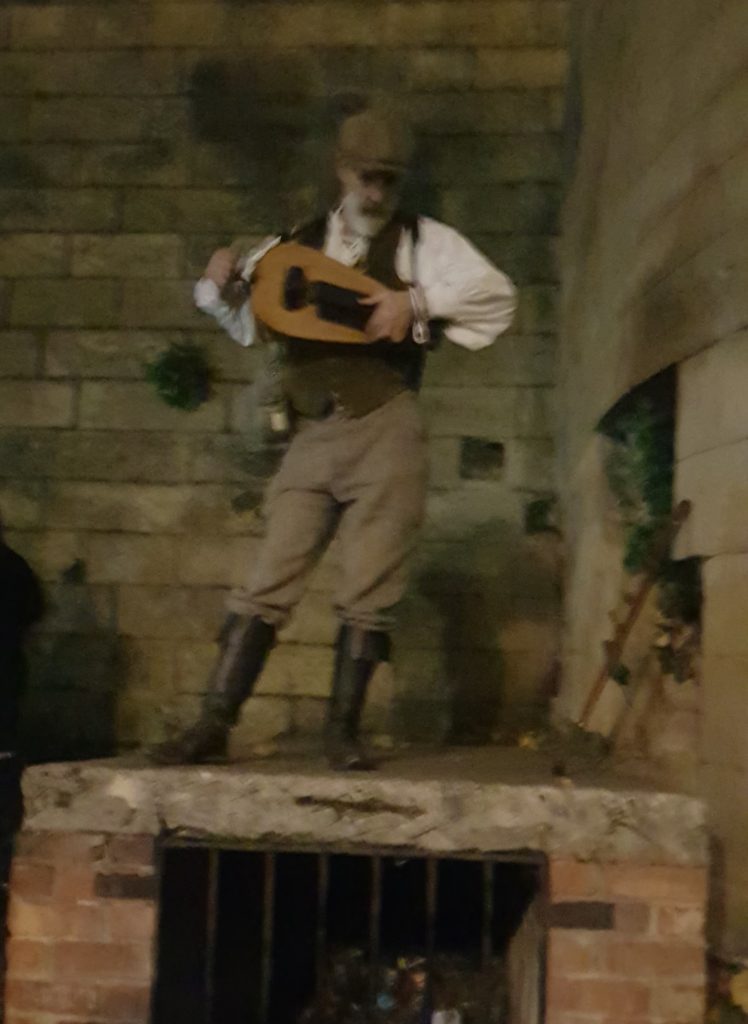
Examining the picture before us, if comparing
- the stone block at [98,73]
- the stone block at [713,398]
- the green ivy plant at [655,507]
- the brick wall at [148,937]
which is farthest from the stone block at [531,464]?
the stone block at [98,73]

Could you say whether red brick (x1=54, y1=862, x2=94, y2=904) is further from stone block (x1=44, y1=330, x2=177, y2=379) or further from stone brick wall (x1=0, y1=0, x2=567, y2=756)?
stone block (x1=44, y1=330, x2=177, y2=379)

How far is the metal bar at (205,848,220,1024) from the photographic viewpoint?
89.1 inches

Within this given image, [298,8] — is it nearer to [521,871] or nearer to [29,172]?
[29,172]

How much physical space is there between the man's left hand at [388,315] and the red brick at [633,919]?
1.21 metres

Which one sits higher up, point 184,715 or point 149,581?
point 149,581

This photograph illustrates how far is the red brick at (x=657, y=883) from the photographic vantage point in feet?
6.71

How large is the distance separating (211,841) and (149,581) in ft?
4.61

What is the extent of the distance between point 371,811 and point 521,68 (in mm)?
2502

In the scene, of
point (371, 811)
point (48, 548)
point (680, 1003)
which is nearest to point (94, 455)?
point (48, 548)

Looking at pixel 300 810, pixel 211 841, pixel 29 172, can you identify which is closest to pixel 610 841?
pixel 300 810

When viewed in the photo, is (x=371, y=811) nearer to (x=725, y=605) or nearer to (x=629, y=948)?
(x=629, y=948)

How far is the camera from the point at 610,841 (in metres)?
2.07

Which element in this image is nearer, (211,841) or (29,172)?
(211,841)

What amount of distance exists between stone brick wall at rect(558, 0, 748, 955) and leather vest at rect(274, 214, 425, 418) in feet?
1.85
